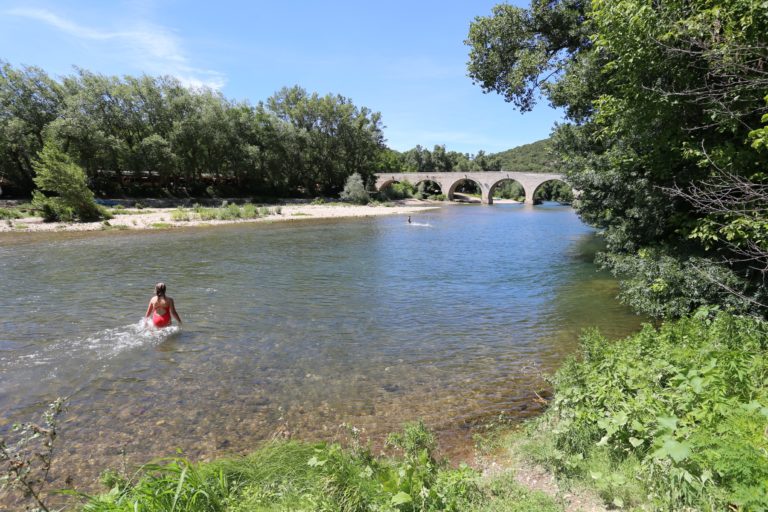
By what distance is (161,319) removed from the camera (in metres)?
10.2

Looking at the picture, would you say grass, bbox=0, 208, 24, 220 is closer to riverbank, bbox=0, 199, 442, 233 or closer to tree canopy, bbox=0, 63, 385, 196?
riverbank, bbox=0, 199, 442, 233

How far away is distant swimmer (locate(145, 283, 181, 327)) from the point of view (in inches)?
395

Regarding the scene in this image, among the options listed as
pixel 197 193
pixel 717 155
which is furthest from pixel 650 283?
pixel 197 193

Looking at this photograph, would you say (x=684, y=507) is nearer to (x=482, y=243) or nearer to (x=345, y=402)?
(x=345, y=402)

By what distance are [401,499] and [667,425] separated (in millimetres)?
2522

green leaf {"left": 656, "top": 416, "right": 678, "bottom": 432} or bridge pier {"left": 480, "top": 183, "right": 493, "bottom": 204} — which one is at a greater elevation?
bridge pier {"left": 480, "top": 183, "right": 493, "bottom": 204}

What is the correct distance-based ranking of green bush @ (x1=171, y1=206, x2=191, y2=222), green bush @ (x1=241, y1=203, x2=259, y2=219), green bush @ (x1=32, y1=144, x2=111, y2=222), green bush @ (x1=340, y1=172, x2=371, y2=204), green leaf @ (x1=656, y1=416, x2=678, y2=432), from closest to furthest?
green leaf @ (x1=656, y1=416, x2=678, y2=432), green bush @ (x1=32, y1=144, x2=111, y2=222), green bush @ (x1=171, y1=206, x2=191, y2=222), green bush @ (x1=241, y1=203, x2=259, y2=219), green bush @ (x1=340, y1=172, x2=371, y2=204)

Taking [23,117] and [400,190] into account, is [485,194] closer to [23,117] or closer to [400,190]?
[400,190]

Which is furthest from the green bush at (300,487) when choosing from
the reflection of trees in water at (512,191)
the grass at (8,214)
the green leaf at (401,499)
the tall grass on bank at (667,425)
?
the reflection of trees in water at (512,191)

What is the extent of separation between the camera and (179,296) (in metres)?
13.7

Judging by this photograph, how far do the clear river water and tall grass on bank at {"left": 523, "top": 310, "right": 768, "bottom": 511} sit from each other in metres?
1.50

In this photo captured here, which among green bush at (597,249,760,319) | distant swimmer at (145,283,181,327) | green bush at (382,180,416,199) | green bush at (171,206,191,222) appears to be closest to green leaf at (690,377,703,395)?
green bush at (597,249,760,319)

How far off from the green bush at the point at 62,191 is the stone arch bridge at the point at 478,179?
62.0 meters

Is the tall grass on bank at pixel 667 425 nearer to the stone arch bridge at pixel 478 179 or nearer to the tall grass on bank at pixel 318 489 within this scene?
the tall grass on bank at pixel 318 489
